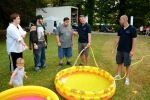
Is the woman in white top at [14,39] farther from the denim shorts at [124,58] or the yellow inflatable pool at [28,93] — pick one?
the denim shorts at [124,58]

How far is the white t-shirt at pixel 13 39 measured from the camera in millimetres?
4051

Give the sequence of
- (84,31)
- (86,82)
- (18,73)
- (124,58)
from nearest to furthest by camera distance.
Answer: (18,73) → (124,58) → (86,82) → (84,31)

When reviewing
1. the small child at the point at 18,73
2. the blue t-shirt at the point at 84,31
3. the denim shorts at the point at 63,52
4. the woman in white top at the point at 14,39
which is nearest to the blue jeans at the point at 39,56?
the denim shorts at the point at 63,52

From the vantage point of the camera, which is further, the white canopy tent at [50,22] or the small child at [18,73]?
the white canopy tent at [50,22]

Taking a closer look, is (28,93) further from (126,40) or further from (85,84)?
(126,40)

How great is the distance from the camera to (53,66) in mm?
6055

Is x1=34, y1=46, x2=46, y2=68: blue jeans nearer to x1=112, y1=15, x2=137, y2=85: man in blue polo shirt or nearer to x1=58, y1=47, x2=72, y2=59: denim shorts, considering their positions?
x1=58, y1=47, x2=72, y2=59: denim shorts

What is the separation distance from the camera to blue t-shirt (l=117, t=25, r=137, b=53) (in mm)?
4203

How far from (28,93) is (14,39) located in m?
1.42

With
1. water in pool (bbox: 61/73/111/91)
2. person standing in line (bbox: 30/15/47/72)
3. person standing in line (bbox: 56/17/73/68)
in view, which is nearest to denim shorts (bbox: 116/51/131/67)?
water in pool (bbox: 61/73/111/91)

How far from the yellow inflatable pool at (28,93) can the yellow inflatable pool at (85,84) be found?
1.23 ft

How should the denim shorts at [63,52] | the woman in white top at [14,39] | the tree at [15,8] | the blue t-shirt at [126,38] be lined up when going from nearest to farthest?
the woman in white top at [14,39] < the blue t-shirt at [126,38] < the denim shorts at [63,52] < the tree at [15,8]

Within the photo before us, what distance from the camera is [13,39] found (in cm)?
424

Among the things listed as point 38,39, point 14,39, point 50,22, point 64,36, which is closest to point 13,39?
point 14,39
